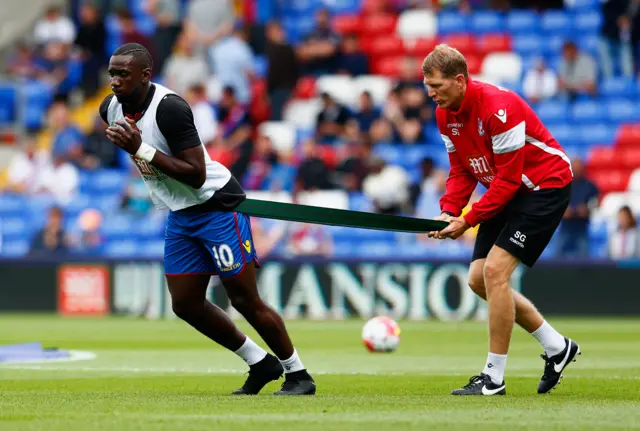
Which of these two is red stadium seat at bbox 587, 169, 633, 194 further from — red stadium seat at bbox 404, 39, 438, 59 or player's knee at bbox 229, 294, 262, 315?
player's knee at bbox 229, 294, 262, 315

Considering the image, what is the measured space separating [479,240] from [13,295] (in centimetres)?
1354

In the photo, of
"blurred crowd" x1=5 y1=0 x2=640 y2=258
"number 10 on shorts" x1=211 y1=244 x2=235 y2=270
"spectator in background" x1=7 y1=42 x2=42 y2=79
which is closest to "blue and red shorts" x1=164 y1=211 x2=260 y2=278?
"number 10 on shorts" x1=211 y1=244 x2=235 y2=270

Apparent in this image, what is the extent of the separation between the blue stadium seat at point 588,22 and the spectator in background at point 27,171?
10.1 metres

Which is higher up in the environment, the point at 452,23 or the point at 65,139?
the point at 452,23

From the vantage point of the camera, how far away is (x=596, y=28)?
23625 mm

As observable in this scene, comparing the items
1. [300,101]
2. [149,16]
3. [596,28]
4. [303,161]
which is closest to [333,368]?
[303,161]

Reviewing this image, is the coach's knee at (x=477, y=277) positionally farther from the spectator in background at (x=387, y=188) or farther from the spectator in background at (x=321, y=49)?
the spectator in background at (x=321, y=49)

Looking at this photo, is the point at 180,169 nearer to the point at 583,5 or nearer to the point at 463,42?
the point at 463,42

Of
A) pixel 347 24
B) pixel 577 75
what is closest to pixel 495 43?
pixel 577 75

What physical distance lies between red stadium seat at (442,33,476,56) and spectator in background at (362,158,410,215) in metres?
4.37

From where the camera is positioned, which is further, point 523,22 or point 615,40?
point 523,22

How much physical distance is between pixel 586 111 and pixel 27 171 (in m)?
10.1

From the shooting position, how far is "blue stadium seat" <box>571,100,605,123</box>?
73.7ft

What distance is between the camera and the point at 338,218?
346 inches
